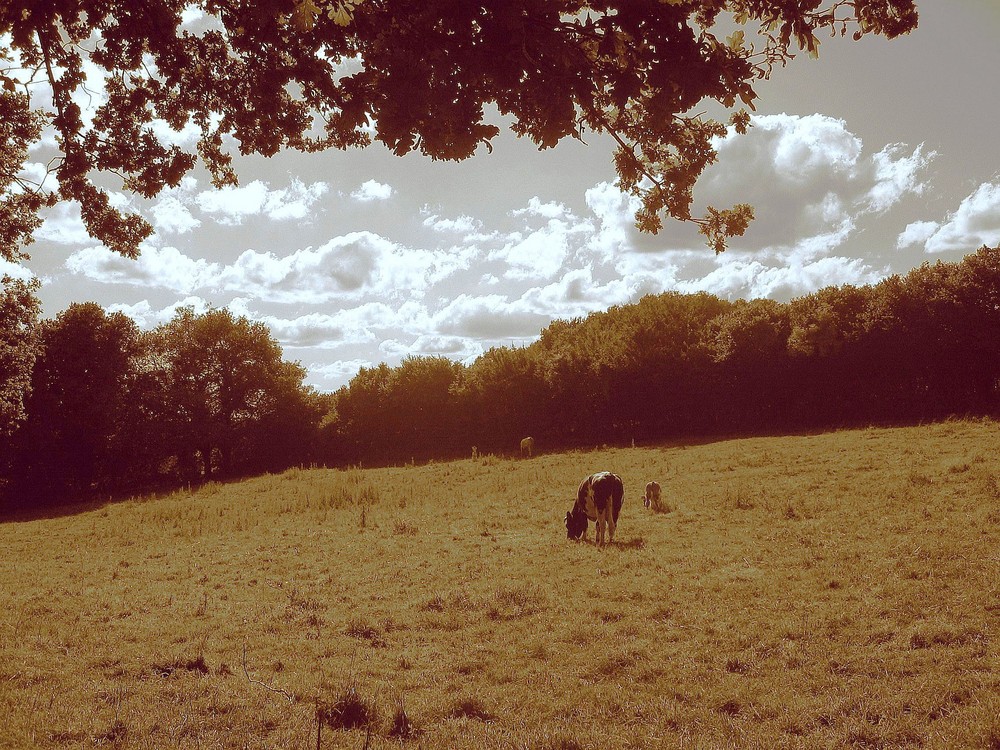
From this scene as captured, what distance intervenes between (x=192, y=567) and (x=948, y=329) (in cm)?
3893

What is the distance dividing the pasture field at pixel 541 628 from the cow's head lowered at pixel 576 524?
37 cm

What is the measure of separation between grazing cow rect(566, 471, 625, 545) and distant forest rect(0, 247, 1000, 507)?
2460cm

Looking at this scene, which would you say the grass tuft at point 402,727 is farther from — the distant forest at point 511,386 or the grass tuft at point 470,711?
the distant forest at point 511,386

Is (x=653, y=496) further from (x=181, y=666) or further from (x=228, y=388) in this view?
(x=228, y=388)

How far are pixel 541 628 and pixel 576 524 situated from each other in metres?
6.71

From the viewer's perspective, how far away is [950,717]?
5.34 metres

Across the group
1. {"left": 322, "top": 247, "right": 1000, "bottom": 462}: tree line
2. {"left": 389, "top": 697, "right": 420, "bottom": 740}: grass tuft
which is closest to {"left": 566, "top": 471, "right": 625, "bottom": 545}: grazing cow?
{"left": 389, "top": 697, "right": 420, "bottom": 740}: grass tuft

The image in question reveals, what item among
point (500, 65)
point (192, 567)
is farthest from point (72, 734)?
point (192, 567)

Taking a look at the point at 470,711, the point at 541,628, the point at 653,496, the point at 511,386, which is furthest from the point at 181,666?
the point at 511,386

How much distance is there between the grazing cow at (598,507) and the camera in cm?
1422

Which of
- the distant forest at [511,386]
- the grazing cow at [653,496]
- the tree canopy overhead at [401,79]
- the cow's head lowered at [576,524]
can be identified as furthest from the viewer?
the distant forest at [511,386]

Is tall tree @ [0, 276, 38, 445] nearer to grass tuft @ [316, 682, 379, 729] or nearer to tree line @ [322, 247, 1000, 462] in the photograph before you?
tree line @ [322, 247, 1000, 462]

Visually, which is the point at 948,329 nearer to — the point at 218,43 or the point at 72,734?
the point at 218,43

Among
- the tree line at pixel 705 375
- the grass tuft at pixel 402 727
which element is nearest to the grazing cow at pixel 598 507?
the grass tuft at pixel 402 727
